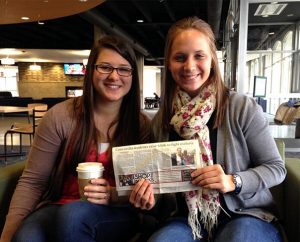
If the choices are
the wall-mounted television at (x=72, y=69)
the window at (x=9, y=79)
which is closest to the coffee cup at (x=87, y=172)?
the wall-mounted television at (x=72, y=69)

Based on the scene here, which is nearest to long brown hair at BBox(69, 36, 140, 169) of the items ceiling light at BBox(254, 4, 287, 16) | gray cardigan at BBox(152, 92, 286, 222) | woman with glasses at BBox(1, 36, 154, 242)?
woman with glasses at BBox(1, 36, 154, 242)

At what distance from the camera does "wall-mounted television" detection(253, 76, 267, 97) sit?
5262mm

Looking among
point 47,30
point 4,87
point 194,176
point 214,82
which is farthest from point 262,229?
point 4,87

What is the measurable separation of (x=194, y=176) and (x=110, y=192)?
0.37 metres

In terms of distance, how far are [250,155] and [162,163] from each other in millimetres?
371

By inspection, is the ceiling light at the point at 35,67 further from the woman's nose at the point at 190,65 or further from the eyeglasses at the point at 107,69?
the woman's nose at the point at 190,65

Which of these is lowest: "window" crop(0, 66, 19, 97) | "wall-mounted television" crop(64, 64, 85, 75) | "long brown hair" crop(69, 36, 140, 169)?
"long brown hair" crop(69, 36, 140, 169)

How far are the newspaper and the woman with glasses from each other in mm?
181

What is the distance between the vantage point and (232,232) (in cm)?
117

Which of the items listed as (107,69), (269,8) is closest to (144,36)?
(269,8)

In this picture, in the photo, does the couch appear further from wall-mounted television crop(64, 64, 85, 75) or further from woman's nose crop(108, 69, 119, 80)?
wall-mounted television crop(64, 64, 85, 75)

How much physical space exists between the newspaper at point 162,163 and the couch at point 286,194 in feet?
1.68

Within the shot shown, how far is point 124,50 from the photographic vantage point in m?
1.50

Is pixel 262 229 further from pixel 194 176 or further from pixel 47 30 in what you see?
pixel 47 30
